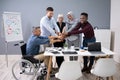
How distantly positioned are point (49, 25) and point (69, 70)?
173 centimetres

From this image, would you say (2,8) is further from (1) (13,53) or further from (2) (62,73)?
(2) (62,73)

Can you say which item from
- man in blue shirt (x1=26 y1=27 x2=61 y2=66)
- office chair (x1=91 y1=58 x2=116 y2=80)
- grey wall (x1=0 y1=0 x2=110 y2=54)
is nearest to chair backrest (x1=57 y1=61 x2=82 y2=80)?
office chair (x1=91 y1=58 x2=116 y2=80)

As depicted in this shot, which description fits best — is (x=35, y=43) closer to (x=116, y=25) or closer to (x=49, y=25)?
(x=49, y=25)

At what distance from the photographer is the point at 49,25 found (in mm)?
4598

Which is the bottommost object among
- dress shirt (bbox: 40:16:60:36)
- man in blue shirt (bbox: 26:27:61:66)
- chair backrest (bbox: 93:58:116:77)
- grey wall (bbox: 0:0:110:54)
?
chair backrest (bbox: 93:58:116:77)

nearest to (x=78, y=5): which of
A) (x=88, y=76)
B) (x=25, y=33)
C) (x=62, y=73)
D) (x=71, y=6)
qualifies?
(x=71, y=6)

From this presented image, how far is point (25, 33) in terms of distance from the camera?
22.1 ft

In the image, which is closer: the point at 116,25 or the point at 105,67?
the point at 105,67

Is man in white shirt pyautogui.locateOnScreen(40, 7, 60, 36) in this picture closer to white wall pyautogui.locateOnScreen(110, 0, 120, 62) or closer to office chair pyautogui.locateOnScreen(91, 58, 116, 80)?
office chair pyautogui.locateOnScreen(91, 58, 116, 80)

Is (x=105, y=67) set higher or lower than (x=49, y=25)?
lower

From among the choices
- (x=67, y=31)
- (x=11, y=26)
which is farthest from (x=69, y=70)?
(x=11, y=26)

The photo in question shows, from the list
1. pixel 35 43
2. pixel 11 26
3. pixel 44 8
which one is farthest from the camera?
pixel 44 8

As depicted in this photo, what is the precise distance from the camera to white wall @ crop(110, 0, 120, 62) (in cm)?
592

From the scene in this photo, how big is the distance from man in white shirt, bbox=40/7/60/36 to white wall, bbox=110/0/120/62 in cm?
207
